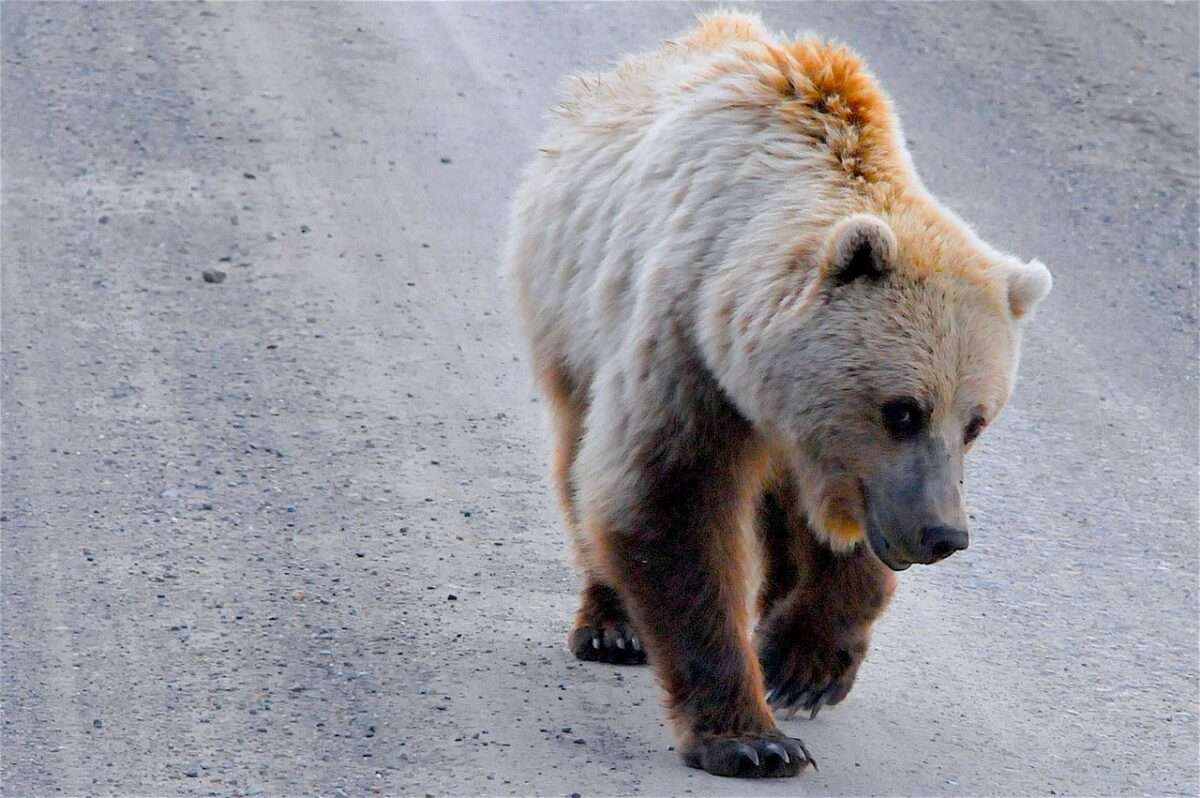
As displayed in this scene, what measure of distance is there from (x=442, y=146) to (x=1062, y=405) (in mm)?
3727

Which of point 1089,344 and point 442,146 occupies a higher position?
point 1089,344

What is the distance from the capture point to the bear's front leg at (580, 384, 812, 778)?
435 centimetres

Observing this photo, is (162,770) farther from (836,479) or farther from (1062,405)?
(1062,405)

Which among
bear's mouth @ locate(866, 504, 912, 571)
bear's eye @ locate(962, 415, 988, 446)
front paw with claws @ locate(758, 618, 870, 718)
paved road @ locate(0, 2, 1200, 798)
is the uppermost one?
bear's eye @ locate(962, 415, 988, 446)

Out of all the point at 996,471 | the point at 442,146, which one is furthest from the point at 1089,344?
the point at 442,146

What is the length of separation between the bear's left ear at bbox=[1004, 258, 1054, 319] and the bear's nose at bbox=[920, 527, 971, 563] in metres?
0.62

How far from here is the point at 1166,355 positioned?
25.4ft

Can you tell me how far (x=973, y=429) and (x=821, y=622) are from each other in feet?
3.06

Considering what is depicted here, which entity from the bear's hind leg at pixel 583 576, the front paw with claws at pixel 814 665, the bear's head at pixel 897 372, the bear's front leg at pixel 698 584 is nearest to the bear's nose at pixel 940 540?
the bear's head at pixel 897 372

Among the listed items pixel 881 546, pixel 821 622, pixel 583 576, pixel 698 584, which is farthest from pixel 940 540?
pixel 583 576

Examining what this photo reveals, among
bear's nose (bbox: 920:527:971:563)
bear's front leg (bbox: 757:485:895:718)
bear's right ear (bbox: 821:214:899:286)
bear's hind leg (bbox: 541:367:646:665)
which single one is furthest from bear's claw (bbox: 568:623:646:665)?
bear's right ear (bbox: 821:214:899:286)

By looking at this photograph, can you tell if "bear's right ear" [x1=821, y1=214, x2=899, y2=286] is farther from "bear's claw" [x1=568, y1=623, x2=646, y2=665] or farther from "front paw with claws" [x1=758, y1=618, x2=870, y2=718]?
"bear's claw" [x1=568, y1=623, x2=646, y2=665]

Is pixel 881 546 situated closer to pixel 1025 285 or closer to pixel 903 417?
pixel 903 417

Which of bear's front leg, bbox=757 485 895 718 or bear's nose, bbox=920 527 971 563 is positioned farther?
bear's front leg, bbox=757 485 895 718
